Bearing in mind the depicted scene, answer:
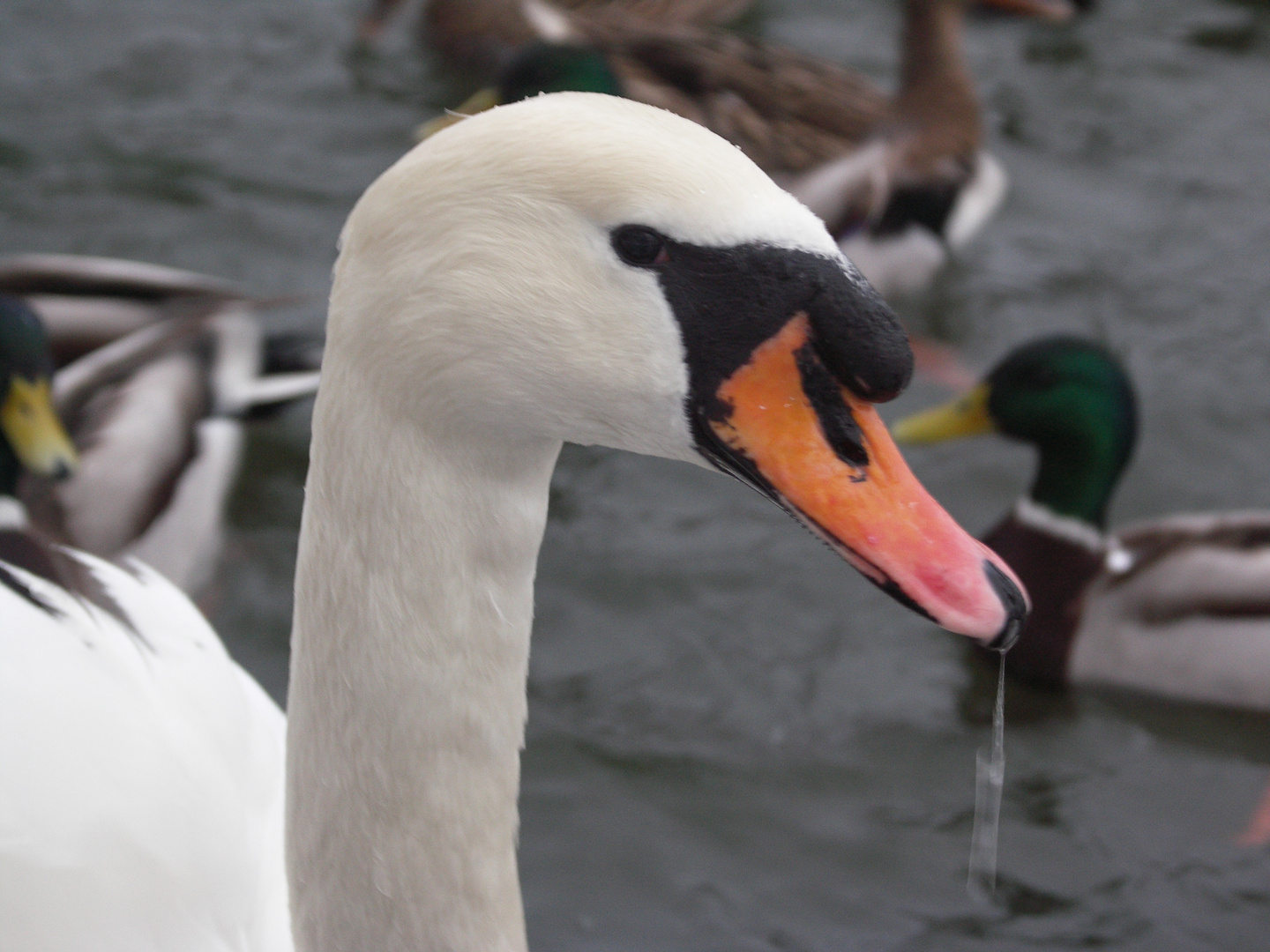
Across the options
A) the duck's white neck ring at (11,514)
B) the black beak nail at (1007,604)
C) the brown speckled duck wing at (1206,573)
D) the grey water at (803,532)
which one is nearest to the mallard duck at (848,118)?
the grey water at (803,532)

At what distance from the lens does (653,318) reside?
145 centimetres

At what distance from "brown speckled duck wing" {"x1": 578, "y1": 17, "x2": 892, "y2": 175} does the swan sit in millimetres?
4124

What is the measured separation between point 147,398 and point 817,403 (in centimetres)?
298

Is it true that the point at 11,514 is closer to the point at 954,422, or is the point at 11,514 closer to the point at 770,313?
the point at 954,422

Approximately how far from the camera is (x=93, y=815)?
2.04 meters

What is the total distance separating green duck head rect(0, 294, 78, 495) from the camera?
143 inches

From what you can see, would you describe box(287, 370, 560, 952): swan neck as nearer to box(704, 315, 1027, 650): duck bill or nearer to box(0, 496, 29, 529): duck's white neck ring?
box(704, 315, 1027, 650): duck bill

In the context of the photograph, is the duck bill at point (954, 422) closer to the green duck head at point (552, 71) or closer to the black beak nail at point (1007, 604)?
the green duck head at point (552, 71)

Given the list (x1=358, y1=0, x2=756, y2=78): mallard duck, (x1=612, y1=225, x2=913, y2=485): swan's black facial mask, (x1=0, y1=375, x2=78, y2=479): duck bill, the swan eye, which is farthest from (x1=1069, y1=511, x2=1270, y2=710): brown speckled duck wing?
(x1=358, y1=0, x2=756, y2=78): mallard duck

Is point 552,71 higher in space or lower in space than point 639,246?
lower

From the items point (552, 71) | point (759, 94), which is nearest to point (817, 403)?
point (552, 71)

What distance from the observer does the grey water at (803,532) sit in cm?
349

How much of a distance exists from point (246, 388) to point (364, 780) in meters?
2.75

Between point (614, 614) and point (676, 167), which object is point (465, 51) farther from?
point (676, 167)
